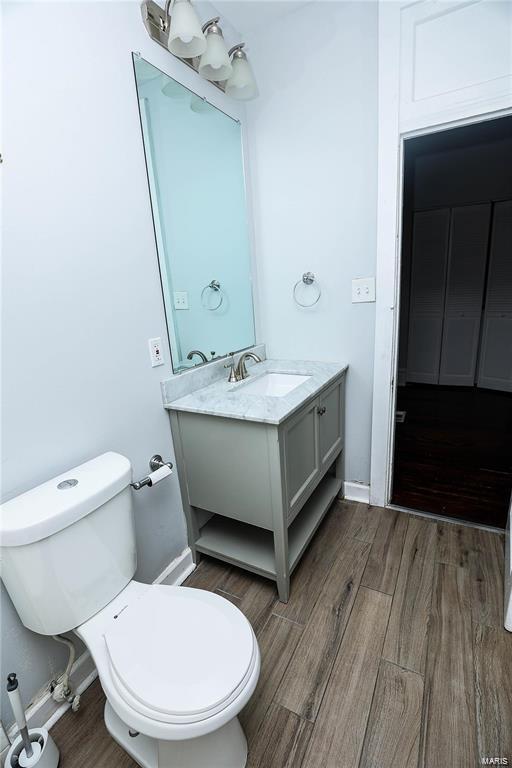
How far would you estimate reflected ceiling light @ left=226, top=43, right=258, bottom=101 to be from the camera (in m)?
1.48

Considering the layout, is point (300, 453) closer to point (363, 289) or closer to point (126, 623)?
point (126, 623)

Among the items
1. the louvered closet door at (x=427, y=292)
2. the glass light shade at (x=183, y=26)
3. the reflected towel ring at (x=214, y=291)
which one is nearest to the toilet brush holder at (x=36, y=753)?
the reflected towel ring at (x=214, y=291)

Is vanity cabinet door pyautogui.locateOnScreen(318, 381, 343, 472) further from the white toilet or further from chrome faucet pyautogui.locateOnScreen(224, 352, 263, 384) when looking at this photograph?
the white toilet

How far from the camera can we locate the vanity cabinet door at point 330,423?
169 cm

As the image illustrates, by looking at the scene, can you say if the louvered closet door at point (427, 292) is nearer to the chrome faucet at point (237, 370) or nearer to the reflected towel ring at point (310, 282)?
the reflected towel ring at point (310, 282)

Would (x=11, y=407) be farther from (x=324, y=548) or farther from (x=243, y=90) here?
(x=243, y=90)

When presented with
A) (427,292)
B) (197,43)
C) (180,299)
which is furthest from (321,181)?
(427,292)

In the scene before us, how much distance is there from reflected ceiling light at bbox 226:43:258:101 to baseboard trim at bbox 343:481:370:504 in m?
2.09

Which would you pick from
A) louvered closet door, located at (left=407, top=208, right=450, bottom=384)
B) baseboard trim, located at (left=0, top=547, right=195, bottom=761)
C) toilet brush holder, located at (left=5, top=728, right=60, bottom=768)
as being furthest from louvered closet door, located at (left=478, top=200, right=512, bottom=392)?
toilet brush holder, located at (left=5, top=728, right=60, bottom=768)

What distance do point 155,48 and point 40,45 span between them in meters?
0.54

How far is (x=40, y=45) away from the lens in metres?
0.99

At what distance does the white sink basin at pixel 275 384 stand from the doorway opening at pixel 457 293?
135 cm

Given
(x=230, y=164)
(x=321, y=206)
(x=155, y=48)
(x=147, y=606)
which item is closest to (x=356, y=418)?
(x=321, y=206)

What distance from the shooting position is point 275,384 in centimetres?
193
